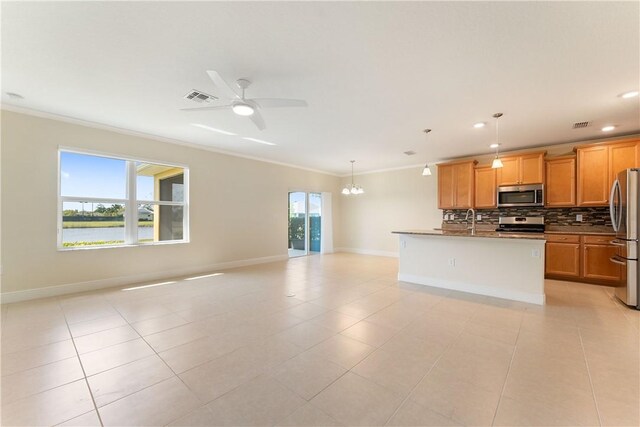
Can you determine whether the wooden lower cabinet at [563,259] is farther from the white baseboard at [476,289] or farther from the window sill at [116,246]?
the window sill at [116,246]

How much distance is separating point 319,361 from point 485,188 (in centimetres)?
546

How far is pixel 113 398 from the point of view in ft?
5.65

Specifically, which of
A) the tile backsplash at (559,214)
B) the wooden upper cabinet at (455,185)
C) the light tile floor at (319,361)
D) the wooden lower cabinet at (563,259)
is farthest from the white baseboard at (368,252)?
the light tile floor at (319,361)

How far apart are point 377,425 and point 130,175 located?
5307 millimetres

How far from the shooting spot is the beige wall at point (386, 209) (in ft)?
23.2

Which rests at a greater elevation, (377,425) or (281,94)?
(281,94)

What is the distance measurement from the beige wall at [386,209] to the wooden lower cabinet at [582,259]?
239cm

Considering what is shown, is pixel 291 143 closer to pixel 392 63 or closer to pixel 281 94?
pixel 281 94

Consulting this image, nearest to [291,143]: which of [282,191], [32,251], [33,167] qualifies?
[282,191]

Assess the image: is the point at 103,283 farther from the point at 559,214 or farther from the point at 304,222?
the point at 559,214

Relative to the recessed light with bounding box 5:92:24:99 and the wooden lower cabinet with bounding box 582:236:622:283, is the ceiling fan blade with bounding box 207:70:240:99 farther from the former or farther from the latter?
the wooden lower cabinet with bounding box 582:236:622:283

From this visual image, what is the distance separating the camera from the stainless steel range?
5.32 m

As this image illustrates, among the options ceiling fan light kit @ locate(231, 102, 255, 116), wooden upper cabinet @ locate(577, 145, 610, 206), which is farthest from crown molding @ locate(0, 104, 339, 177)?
wooden upper cabinet @ locate(577, 145, 610, 206)

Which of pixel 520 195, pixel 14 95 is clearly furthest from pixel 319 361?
pixel 520 195
